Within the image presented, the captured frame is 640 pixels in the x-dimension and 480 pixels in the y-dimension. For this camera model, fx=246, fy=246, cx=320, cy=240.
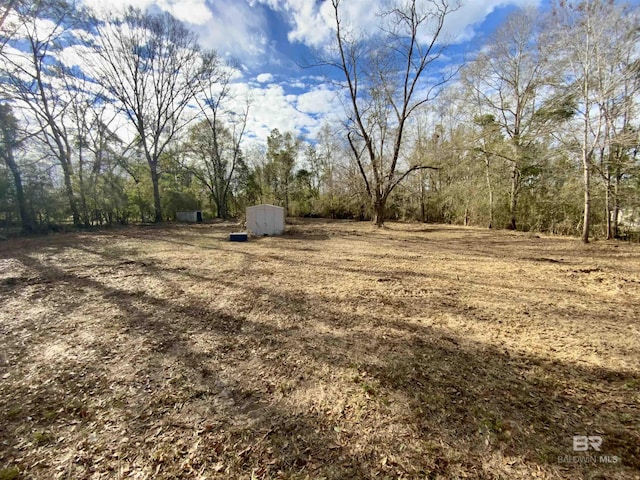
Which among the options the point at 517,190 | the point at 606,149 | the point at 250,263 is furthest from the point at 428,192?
the point at 250,263

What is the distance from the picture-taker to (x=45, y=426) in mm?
1801

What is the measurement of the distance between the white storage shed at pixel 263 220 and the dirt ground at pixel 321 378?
805 centimetres

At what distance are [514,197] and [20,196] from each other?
24438 mm

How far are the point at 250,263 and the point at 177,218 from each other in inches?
784

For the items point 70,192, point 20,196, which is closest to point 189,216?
point 70,192

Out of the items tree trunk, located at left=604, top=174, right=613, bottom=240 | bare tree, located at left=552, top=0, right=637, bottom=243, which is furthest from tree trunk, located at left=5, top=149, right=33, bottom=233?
tree trunk, located at left=604, top=174, right=613, bottom=240

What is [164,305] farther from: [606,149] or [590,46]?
[606,149]

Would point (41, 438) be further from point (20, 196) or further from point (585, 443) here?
point (20, 196)

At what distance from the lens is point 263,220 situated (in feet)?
42.3

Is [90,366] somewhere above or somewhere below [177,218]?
below

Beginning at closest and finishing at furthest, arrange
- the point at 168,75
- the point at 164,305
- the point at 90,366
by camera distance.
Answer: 1. the point at 90,366
2. the point at 164,305
3. the point at 168,75

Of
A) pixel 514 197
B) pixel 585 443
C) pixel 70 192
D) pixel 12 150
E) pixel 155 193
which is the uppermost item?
pixel 12 150

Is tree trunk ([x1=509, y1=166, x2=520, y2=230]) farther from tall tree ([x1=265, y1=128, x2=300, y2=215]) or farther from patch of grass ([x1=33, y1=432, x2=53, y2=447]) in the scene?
tall tree ([x1=265, y1=128, x2=300, y2=215])

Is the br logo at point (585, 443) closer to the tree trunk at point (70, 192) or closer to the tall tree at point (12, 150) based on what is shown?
the tall tree at point (12, 150)
